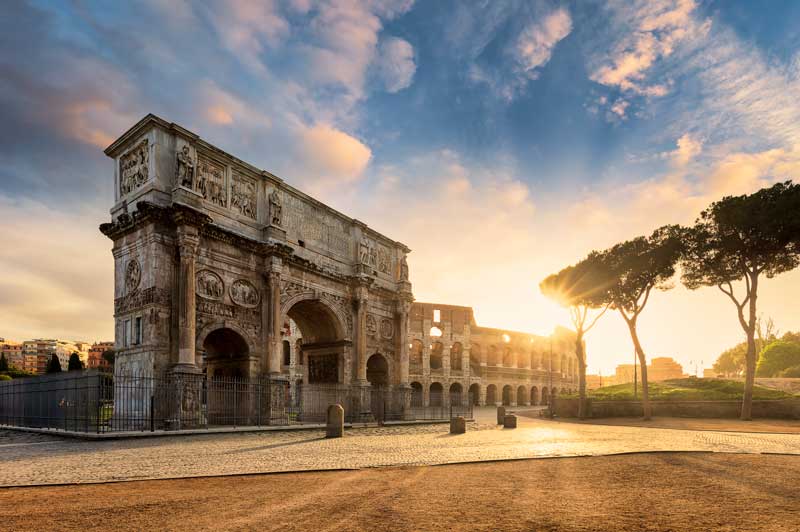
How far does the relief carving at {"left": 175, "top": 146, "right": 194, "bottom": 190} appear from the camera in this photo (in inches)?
677

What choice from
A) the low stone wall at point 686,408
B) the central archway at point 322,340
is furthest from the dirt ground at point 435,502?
the low stone wall at point 686,408

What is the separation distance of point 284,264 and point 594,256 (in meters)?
18.6

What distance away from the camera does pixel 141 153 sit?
695 inches

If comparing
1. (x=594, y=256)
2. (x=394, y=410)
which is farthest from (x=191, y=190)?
(x=594, y=256)

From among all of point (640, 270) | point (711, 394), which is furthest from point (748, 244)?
point (711, 394)

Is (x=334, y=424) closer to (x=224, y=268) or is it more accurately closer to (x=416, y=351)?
(x=224, y=268)

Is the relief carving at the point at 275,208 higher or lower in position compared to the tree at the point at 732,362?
higher

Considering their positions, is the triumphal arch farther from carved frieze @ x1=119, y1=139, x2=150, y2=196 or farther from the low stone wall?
the low stone wall

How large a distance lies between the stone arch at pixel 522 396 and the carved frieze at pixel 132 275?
49131 millimetres

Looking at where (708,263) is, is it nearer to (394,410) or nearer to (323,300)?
(394,410)

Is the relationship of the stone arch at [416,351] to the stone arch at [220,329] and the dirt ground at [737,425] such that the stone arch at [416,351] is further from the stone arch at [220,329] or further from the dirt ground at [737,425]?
the stone arch at [220,329]

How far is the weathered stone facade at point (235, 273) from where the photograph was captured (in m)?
16.7

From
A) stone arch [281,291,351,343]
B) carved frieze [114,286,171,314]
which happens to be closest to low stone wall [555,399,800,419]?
stone arch [281,291,351,343]

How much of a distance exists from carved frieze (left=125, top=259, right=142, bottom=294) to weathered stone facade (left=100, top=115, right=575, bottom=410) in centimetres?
5
